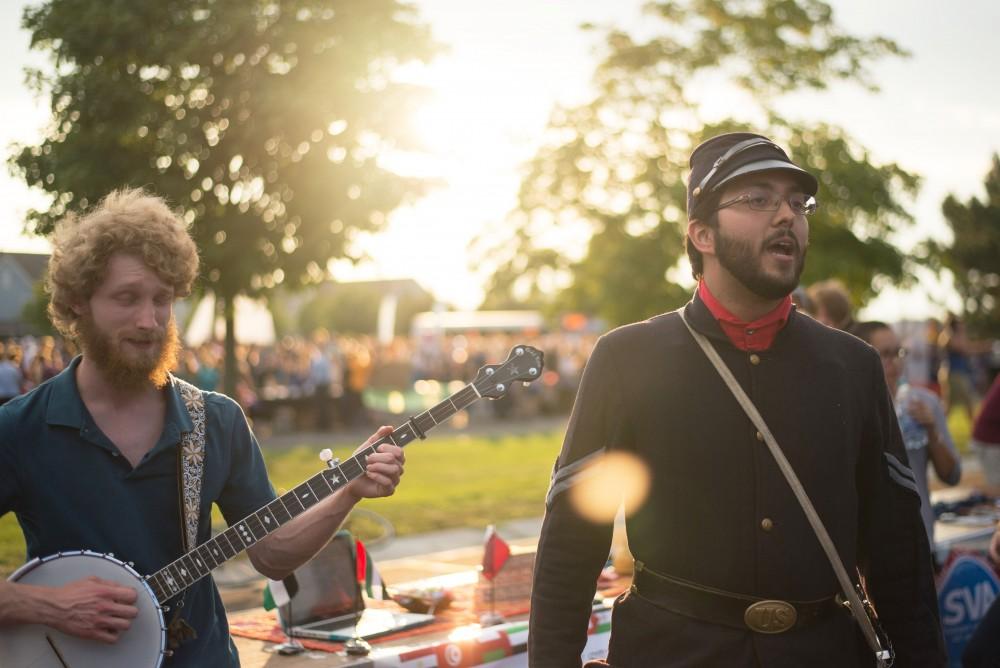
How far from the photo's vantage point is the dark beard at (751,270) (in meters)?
2.71

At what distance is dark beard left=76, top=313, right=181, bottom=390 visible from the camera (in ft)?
10.2

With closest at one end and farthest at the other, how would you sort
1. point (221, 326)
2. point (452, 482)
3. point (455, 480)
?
point (452, 482) < point (455, 480) < point (221, 326)

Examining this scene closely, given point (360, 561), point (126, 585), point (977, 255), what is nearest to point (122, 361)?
point (126, 585)

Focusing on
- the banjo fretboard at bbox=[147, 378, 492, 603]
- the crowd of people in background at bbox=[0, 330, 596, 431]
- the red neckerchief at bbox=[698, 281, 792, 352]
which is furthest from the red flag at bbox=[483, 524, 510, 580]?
the crowd of people in background at bbox=[0, 330, 596, 431]

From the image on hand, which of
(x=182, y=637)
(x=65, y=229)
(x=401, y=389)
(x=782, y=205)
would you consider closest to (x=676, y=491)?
(x=782, y=205)

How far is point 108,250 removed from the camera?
312cm

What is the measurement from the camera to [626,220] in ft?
60.3

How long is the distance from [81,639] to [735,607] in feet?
5.90

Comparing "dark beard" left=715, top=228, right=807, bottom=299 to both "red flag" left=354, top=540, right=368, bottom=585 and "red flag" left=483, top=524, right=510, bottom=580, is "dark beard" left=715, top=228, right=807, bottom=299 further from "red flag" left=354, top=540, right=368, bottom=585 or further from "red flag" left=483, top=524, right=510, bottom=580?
"red flag" left=354, top=540, right=368, bottom=585

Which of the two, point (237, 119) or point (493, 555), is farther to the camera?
point (237, 119)

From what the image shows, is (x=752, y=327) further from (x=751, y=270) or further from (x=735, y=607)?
(x=735, y=607)

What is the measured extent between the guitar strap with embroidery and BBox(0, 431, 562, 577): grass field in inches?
213

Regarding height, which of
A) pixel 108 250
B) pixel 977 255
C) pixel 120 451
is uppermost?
pixel 108 250

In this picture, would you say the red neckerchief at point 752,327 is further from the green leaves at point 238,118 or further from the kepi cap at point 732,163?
the green leaves at point 238,118
